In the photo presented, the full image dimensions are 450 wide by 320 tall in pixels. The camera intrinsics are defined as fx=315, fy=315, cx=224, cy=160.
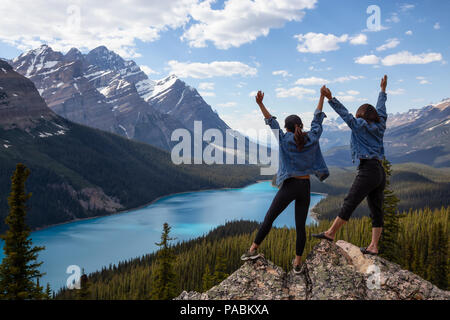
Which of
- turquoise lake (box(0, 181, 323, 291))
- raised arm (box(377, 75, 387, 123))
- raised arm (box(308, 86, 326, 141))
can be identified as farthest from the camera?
turquoise lake (box(0, 181, 323, 291))

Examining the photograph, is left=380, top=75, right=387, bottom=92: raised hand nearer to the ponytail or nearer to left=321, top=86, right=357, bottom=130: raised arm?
left=321, top=86, right=357, bottom=130: raised arm

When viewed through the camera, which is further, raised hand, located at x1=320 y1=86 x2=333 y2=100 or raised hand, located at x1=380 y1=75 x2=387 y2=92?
raised hand, located at x1=380 y1=75 x2=387 y2=92

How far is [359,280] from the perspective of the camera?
320 inches

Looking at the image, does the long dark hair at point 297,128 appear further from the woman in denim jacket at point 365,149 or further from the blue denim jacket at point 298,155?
the woman in denim jacket at point 365,149

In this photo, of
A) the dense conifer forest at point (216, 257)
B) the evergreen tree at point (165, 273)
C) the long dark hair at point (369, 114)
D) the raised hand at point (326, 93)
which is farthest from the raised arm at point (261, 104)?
the dense conifer forest at point (216, 257)

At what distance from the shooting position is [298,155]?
802 cm

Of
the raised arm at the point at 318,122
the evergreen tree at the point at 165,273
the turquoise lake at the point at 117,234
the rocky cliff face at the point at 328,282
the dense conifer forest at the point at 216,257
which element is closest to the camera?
the rocky cliff face at the point at 328,282

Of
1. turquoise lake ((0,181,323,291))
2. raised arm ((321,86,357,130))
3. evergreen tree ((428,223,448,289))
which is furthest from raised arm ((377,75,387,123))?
turquoise lake ((0,181,323,291))

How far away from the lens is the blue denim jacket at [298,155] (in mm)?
7995

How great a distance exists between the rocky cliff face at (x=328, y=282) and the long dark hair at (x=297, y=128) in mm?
3360

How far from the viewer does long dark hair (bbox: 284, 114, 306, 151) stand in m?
7.78

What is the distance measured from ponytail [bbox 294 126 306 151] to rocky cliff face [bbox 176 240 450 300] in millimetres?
3276

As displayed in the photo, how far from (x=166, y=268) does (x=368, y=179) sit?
21435 mm

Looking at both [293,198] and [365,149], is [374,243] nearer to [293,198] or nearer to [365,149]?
[365,149]
